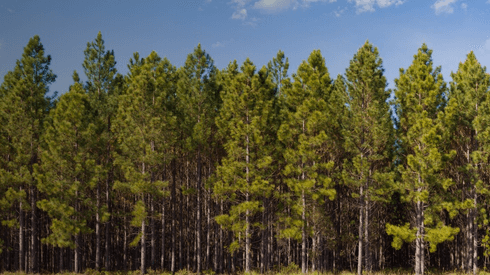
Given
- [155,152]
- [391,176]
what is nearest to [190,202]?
[155,152]

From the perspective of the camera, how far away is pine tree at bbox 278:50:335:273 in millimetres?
21188

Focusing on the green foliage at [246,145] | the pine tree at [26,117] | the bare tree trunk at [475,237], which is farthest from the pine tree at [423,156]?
the pine tree at [26,117]

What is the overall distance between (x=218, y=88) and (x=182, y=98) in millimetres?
2909

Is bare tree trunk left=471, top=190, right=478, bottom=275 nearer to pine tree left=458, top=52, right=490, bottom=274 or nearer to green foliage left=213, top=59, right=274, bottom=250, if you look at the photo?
pine tree left=458, top=52, right=490, bottom=274

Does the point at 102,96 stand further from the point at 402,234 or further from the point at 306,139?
the point at 402,234

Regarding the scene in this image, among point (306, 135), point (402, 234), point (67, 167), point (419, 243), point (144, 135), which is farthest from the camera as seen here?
point (67, 167)

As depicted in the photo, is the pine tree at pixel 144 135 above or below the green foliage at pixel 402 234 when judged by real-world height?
above

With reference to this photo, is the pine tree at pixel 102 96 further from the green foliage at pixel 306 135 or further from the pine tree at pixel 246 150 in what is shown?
the green foliage at pixel 306 135

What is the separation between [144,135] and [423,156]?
664 inches

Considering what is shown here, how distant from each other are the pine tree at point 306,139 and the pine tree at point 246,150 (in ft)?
4.78

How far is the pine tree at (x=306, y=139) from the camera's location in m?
21.2

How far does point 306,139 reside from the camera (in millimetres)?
21969

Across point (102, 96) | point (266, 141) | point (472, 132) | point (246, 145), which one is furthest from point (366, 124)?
point (102, 96)

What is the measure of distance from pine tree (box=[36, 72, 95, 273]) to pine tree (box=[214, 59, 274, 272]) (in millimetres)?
8851
